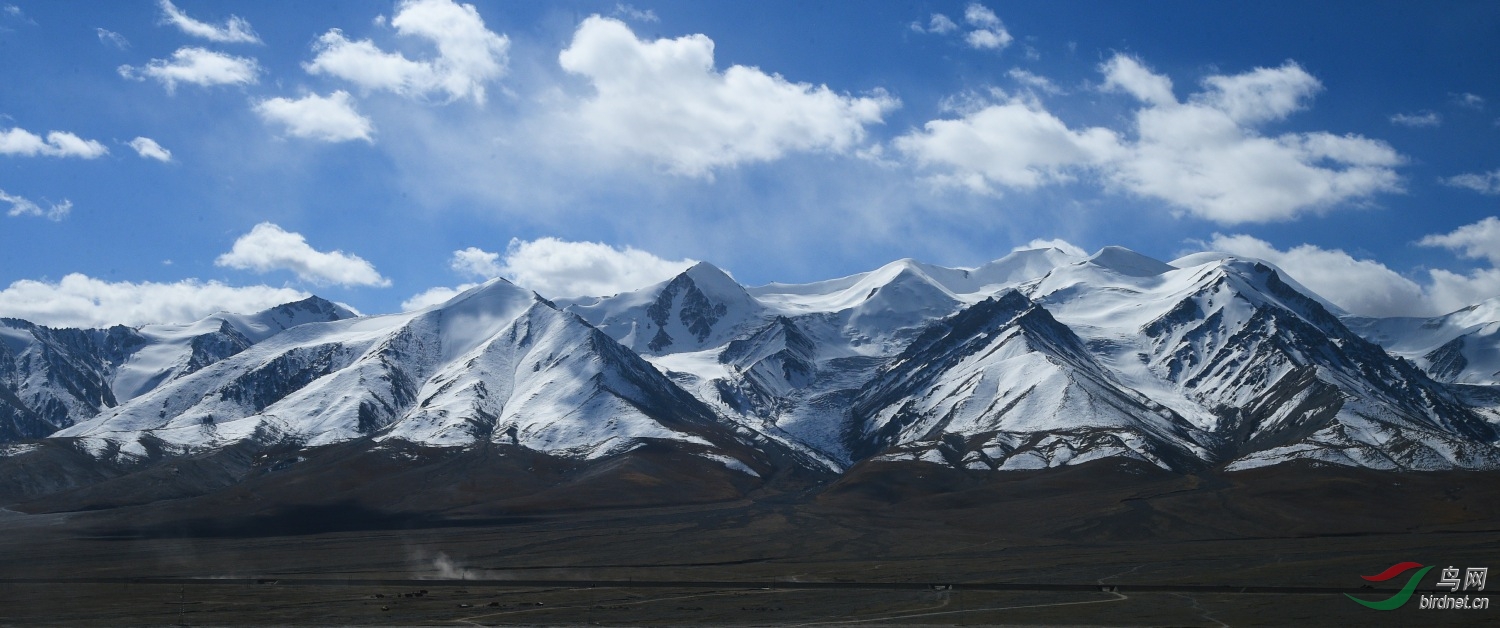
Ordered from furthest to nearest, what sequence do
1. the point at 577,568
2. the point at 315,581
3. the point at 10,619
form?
the point at 577,568 < the point at 315,581 < the point at 10,619

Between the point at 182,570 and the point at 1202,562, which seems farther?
the point at 182,570

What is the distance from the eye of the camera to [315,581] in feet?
524

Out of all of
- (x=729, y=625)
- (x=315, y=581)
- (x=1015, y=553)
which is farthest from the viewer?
(x=1015, y=553)

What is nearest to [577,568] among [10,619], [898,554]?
[898,554]

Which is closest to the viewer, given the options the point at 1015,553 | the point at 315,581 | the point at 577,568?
the point at 315,581

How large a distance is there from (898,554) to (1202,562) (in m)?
46.1

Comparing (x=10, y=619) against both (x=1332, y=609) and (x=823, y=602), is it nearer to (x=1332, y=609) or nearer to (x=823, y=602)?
(x=823, y=602)

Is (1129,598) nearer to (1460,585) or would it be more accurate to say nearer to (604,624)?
(1460,585)

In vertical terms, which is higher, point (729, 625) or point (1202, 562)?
point (1202, 562)

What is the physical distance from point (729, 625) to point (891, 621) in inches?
532

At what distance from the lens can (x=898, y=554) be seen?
194 metres

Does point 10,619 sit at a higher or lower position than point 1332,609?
lower

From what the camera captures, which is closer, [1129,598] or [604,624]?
[604,624]

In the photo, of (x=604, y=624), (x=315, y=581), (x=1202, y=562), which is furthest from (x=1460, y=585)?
(x=315, y=581)
